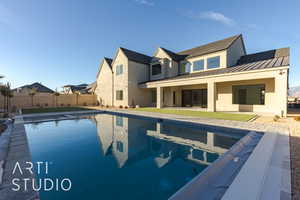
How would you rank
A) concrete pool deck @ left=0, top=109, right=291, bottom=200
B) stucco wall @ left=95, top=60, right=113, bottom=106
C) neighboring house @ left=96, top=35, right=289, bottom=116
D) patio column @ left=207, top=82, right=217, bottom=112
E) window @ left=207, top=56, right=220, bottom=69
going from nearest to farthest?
1. concrete pool deck @ left=0, top=109, right=291, bottom=200
2. neighboring house @ left=96, top=35, right=289, bottom=116
3. patio column @ left=207, top=82, right=217, bottom=112
4. window @ left=207, top=56, right=220, bottom=69
5. stucco wall @ left=95, top=60, right=113, bottom=106

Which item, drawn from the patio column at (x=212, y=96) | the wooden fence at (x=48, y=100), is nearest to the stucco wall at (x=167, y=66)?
the patio column at (x=212, y=96)

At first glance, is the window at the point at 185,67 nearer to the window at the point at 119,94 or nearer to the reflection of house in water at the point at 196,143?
the window at the point at 119,94

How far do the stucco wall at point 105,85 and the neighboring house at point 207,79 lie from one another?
17cm

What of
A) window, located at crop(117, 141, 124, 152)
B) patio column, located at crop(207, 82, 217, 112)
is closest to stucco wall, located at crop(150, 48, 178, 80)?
patio column, located at crop(207, 82, 217, 112)

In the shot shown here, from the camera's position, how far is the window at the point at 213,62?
52.1 ft

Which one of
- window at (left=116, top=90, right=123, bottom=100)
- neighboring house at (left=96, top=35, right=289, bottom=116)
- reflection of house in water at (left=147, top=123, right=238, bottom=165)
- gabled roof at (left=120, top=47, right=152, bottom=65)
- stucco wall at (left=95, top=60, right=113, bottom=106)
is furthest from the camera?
stucco wall at (left=95, top=60, right=113, bottom=106)

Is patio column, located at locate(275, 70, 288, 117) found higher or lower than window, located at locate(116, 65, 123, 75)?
lower

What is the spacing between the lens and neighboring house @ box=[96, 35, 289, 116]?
38.1 ft

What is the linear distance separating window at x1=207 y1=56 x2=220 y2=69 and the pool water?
10.8 meters

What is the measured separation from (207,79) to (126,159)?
11.6 metres

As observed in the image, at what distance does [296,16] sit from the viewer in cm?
1102

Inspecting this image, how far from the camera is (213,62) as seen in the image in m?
16.3

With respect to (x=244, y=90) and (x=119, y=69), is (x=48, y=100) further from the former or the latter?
(x=244, y=90)
